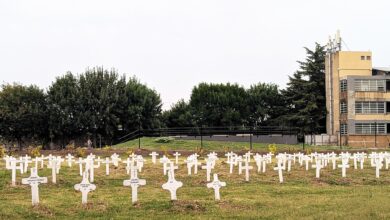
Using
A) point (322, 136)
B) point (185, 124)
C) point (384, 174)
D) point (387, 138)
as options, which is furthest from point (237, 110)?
point (384, 174)

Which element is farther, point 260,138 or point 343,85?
point 343,85

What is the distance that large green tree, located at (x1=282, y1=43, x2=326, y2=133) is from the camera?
71.8 metres

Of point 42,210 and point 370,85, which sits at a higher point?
point 370,85

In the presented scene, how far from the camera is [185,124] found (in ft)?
258

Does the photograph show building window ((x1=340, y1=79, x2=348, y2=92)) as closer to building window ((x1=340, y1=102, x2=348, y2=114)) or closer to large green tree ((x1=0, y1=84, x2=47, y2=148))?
building window ((x1=340, y1=102, x2=348, y2=114))

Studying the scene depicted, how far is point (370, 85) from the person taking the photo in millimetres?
66312

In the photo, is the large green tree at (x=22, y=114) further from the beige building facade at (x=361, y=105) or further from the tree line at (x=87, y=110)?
the beige building facade at (x=361, y=105)

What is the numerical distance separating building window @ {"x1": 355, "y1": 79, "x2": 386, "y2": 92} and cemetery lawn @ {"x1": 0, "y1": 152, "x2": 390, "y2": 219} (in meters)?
42.5

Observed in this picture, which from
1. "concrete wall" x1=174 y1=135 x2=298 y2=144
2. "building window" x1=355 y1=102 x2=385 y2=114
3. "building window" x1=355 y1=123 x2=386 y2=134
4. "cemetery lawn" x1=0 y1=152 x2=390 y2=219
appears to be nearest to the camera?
"cemetery lawn" x1=0 y1=152 x2=390 y2=219

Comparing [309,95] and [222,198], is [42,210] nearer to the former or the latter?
[222,198]

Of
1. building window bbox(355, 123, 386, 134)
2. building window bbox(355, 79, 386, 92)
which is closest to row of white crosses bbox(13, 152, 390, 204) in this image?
building window bbox(355, 123, 386, 134)

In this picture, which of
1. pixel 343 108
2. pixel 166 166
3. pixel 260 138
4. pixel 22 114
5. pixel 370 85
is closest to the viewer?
pixel 166 166

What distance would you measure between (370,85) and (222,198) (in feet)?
176

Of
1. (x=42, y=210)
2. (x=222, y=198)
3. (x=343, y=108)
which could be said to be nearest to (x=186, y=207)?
(x=222, y=198)
